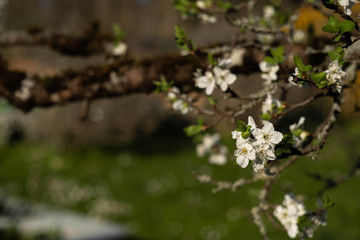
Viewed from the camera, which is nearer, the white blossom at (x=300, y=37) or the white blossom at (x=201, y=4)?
the white blossom at (x=201, y=4)

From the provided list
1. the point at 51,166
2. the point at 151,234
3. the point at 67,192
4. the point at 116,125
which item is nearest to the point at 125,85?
the point at 151,234

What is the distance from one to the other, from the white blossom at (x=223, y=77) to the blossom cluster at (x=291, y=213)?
2.11 feet

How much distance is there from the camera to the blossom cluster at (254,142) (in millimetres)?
1525

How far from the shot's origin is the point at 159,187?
11.1 m

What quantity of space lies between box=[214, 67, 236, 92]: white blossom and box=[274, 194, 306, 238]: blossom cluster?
64 cm

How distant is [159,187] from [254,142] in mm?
9724

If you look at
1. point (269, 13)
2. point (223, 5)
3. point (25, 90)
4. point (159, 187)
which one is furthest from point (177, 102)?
point (159, 187)

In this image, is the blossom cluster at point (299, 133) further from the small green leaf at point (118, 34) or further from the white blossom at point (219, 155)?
the small green leaf at point (118, 34)

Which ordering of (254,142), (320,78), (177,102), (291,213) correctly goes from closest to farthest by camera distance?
1. (254,142)
2. (320,78)
3. (291,213)
4. (177,102)

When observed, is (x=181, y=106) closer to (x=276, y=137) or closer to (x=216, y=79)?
(x=216, y=79)

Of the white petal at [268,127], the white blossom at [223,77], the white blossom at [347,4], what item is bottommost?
the white petal at [268,127]

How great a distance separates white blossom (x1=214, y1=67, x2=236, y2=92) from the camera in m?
2.31

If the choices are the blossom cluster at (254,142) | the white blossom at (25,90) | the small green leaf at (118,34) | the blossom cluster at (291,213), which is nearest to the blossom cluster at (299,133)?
the blossom cluster at (291,213)

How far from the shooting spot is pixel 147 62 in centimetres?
317
